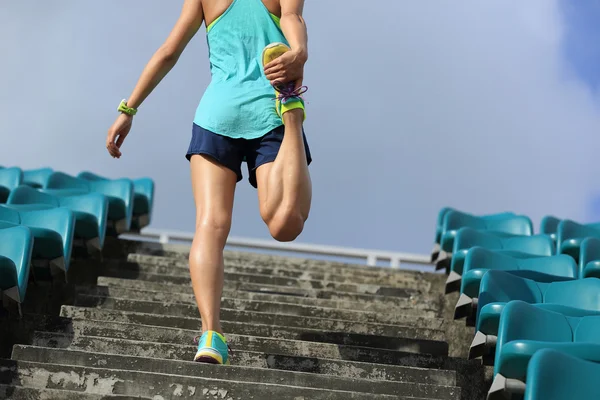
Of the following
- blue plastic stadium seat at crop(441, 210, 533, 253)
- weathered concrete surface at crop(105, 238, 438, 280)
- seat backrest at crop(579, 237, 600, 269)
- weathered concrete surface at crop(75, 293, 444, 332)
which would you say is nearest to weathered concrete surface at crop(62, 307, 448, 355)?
weathered concrete surface at crop(75, 293, 444, 332)

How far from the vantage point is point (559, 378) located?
11.6ft

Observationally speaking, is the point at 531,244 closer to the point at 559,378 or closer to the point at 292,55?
the point at 292,55

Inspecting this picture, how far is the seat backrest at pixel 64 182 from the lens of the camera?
360 inches

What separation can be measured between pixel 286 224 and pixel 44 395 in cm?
117

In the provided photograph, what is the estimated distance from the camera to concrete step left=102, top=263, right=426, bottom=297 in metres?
7.12

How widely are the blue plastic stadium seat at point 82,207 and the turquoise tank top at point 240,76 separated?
2224 millimetres

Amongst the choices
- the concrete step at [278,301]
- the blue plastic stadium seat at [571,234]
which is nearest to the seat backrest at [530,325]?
the concrete step at [278,301]

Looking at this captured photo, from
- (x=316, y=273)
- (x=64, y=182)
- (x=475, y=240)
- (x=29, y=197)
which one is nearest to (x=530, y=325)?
(x=475, y=240)

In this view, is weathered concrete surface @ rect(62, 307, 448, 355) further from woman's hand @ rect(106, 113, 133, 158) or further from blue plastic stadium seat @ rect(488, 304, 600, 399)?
woman's hand @ rect(106, 113, 133, 158)

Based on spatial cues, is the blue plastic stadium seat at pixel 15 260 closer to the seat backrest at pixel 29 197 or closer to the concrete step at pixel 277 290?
the concrete step at pixel 277 290

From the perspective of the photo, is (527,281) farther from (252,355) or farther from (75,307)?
(75,307)

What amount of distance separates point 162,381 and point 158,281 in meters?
2.84

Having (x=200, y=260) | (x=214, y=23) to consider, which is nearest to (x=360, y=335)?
(x=200, y=260)

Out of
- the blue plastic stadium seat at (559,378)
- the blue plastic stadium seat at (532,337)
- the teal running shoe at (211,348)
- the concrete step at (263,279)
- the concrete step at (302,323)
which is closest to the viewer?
the blue plastic stadium seat at (559,378)
